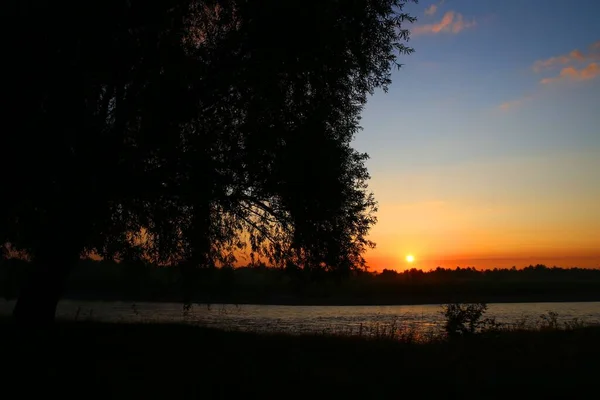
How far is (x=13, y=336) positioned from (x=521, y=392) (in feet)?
37.7

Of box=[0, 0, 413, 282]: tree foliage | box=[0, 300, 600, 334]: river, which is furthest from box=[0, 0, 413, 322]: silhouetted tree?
box=[0, 300, 600, 334]: river

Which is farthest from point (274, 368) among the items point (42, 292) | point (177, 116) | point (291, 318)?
point (291, 318)

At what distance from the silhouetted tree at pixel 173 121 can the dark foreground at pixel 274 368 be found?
10.7 feet

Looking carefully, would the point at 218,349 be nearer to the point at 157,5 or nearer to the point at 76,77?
the point at 76,77

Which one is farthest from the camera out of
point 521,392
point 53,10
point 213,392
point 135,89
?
point 135,89

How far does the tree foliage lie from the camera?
12148 millimetres

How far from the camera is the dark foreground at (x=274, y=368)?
9.42 metres

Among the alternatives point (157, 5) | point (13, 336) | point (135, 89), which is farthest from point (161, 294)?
point (157, 5)

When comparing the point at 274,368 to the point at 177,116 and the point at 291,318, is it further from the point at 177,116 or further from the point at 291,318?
the point at 291,318

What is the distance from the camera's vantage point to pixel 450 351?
14008 mm

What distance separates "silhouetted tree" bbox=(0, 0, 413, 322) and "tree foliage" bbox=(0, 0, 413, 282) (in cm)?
4

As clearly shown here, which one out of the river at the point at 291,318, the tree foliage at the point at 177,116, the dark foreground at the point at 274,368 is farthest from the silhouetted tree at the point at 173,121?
the river at the point at 291,318

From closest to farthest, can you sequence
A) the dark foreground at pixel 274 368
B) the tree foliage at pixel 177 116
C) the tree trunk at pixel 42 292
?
the dark foreground at pixel 274 368, the tree foliage at pixel 177 116, the tree trunk at pixel 42 292

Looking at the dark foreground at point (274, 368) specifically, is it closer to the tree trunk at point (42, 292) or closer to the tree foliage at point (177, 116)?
the tree trunk at point (42, 292)
